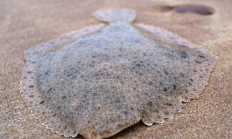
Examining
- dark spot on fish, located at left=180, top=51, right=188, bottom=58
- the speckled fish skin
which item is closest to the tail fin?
the speckled fish skin

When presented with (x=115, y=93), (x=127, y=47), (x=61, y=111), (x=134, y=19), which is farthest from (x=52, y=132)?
(x=134, y=19)

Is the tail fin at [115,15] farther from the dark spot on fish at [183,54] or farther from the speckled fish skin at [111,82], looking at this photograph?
the dark spot on fish at [183,54]

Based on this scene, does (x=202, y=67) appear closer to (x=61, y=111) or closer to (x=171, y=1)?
(x=61, y=111)

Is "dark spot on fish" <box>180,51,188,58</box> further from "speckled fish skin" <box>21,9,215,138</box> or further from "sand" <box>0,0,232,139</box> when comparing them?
"sand" <box>0,0,232,139</box>

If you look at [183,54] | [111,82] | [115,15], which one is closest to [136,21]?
[115,15]

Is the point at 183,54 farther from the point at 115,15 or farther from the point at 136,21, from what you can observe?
the point at 115,15

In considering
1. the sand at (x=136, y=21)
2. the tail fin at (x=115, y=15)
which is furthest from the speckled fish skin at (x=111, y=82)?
the tail fin at (x=115, y=15)
